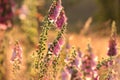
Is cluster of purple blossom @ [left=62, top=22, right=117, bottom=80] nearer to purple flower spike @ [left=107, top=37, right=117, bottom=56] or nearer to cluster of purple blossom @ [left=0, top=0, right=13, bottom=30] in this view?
purple flower spike @ [left=107, top=37, right=117, bottom=56]

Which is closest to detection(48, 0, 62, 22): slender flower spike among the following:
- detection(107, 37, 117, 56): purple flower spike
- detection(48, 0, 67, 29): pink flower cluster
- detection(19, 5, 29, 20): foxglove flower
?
detection(48, 0, 67, 29): pink flower cluster

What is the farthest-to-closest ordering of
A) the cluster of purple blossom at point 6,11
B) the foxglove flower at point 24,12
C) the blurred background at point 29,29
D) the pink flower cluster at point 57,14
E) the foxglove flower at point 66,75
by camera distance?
the foxglove flower at point 24,12, the cluster of purple blossom at point 6,11, the blurred background at point 29,29, the foxglove flower at point 66,75, the pink flower cluster at point 57,14

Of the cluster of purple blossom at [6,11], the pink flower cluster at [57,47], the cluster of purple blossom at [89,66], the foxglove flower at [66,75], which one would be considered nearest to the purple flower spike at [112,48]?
the cluster of purple blossom at [89,66]

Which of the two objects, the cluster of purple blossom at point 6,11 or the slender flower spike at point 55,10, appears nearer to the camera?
the slender flower spike at point 55,10

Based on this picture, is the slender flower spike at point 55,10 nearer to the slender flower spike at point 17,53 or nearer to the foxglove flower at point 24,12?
the slender flower spike at point 17,53

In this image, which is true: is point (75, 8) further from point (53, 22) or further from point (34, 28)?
point (53, 22)

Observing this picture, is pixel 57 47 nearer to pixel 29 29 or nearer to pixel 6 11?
pixel 6 11

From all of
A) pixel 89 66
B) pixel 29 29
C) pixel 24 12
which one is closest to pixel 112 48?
pixel 89 66

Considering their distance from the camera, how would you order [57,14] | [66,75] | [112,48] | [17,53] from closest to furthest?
[57,14], [17,53], [112,48], [66,75]

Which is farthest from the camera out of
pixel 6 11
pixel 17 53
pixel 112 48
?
pixel 6 11

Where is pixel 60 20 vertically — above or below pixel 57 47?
above

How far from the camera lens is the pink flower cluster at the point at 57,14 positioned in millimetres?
2699

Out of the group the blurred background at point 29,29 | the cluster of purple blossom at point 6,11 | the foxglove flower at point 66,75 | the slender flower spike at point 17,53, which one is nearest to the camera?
the slender flower spike at point 17,53

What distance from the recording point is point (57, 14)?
8.89ft
